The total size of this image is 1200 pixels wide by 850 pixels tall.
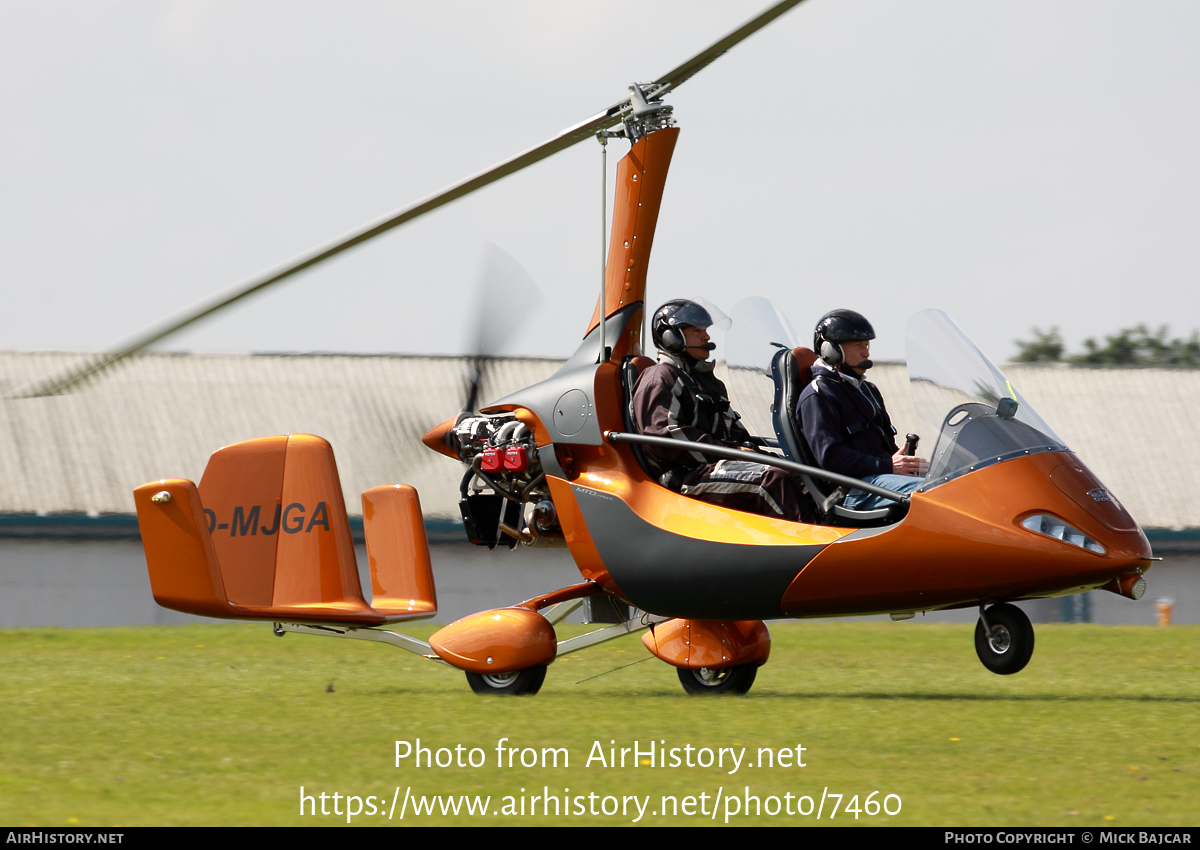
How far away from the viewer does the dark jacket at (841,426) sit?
7.80 m

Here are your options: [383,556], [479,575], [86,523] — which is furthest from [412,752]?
[86,523]

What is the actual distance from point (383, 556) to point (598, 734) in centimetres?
356

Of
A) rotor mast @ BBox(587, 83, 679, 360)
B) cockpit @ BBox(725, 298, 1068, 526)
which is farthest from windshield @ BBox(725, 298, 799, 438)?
rotor mast @ BBox(587, 83, 679, 360)

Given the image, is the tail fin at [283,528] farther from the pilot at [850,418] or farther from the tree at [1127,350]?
the tree at [1127,350]

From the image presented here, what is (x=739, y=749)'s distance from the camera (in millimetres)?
6500

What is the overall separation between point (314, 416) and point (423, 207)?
67.3ft

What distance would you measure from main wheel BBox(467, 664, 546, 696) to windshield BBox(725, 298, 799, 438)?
2085 millimetres

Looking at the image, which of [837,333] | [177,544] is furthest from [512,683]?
[837,333]

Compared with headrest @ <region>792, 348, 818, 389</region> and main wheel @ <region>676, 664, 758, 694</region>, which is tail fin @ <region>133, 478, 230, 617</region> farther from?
headrest @ <region>792, 348, 818, 389</region>

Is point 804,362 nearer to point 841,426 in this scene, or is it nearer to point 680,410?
point 841,426

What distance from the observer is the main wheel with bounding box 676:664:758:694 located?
8977mm

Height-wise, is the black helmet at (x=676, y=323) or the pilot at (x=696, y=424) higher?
the black helmet at (x=676, y=323)

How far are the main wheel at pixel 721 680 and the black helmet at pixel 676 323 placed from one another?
214 centimetres

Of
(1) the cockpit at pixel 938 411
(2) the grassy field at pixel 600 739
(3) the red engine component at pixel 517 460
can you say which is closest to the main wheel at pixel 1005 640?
(2) the grassy field at pixel 600 739
